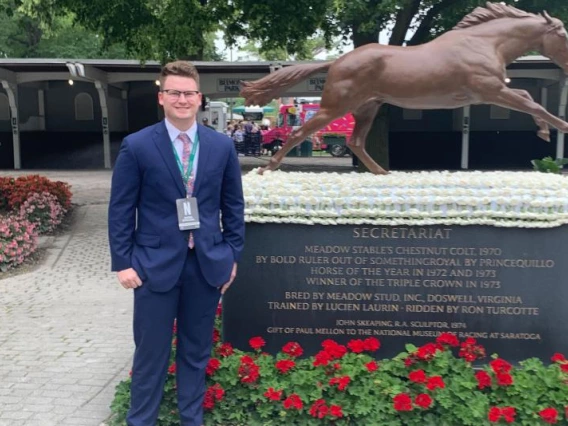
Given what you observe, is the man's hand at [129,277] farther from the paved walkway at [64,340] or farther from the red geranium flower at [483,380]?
the red geranium flower at [483,380]

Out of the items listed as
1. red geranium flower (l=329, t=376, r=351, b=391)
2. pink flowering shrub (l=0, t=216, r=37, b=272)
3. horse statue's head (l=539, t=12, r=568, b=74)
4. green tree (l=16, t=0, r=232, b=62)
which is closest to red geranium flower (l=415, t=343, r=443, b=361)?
red geranium flower (l=329, t=376, r=351, b=391)

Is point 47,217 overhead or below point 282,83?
below

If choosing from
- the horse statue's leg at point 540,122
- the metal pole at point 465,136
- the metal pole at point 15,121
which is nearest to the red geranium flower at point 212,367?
the horse statue's leg at point 540,122

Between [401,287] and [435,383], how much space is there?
0.74 metres

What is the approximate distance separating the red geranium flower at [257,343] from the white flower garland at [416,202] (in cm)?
78

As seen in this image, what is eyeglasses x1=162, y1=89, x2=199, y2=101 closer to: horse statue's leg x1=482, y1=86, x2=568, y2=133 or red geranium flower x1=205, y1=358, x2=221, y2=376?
red geranium flower x1=205, y1=358, x2=221, y2=376

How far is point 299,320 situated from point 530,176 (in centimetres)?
191

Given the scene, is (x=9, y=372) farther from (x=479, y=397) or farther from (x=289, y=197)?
(x=479, y=397)

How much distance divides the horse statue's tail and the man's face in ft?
5.23

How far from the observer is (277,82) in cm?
486

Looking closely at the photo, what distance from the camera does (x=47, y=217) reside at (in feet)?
36.7

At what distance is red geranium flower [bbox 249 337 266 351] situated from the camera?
418cm

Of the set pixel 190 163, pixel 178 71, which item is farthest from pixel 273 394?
pixel 178 71

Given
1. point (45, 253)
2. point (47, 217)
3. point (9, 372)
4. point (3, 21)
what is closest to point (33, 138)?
point (3, 21)
